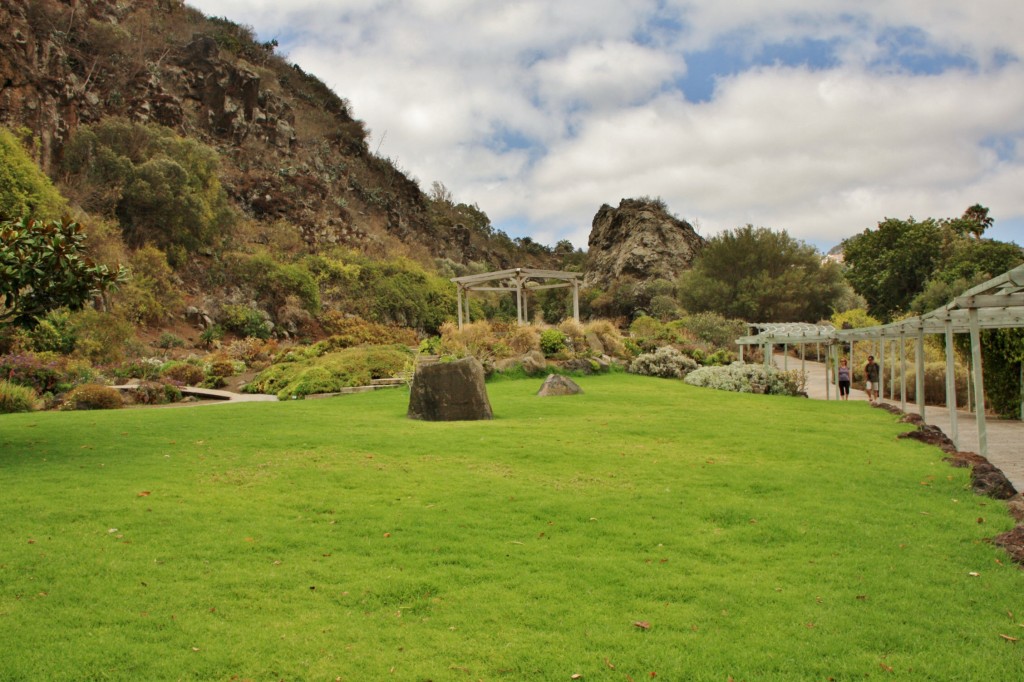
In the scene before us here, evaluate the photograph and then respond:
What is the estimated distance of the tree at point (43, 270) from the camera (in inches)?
303

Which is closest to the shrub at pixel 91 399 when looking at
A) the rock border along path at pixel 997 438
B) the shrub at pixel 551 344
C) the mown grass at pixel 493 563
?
the mown grass at pixel 493 563

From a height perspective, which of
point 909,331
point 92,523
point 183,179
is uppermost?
point 183,179

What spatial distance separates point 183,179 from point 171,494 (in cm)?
2491

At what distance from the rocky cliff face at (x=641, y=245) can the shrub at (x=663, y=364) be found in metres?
23.2

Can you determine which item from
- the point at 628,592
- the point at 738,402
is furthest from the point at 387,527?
the point at 738,402

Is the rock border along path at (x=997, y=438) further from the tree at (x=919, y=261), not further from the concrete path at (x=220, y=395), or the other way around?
the tree at (x=919, y=261)

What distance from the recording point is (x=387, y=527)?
19.0ft

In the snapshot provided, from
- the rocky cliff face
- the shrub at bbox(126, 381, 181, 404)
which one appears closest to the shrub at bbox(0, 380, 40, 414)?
the shrub at bbox(126, 381, 181, 404)

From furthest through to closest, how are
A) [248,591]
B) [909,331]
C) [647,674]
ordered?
1. [909,331]
2. [248,591]
3. [647,674]

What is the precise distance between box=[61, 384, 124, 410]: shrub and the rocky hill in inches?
610

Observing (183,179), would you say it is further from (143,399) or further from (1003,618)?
(1003,618)

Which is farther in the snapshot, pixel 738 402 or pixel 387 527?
pixel 738 402

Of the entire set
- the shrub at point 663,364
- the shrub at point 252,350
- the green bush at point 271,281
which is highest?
the green bush at point 271,281

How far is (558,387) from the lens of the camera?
15.9 m
